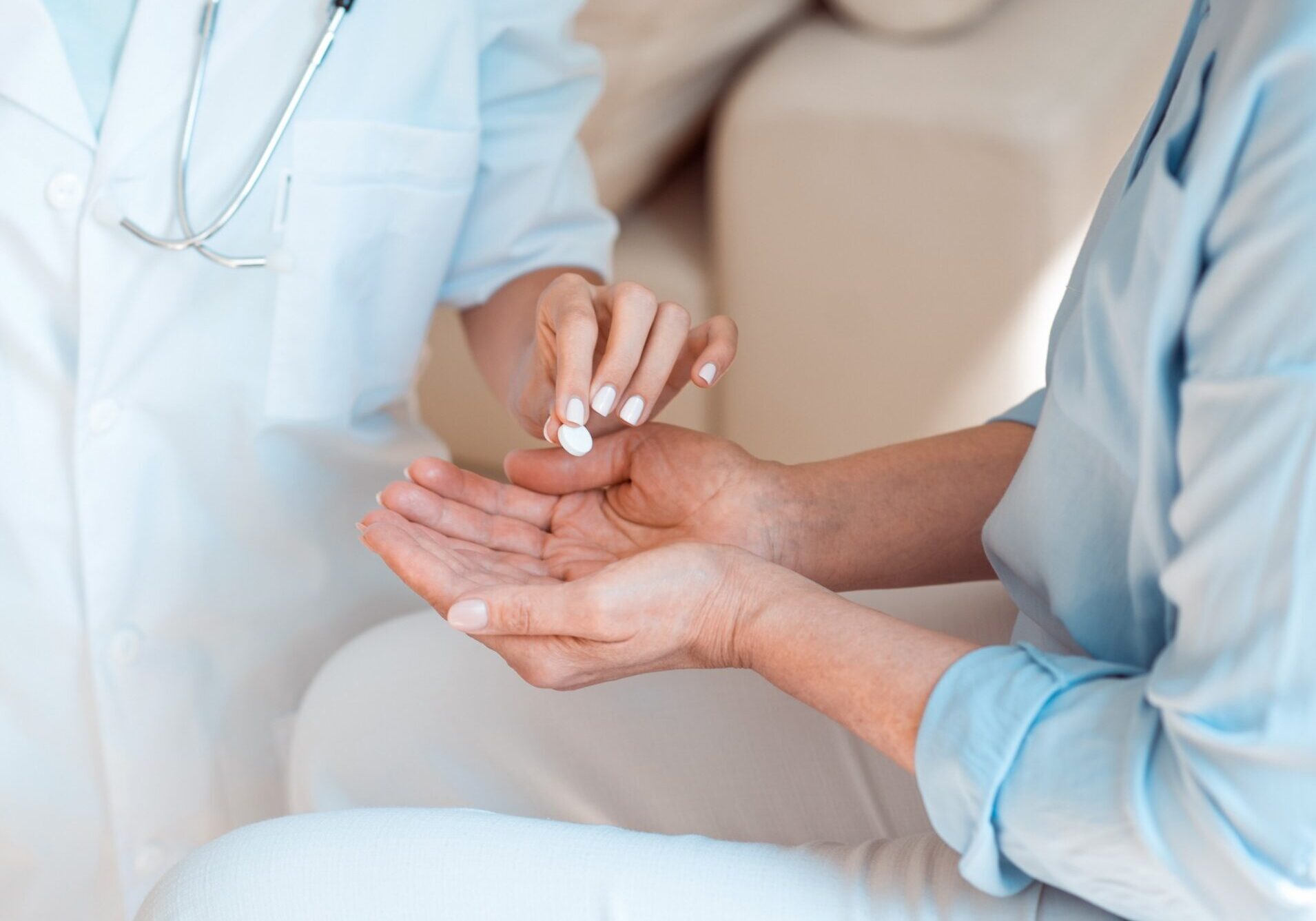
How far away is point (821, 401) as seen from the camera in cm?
141

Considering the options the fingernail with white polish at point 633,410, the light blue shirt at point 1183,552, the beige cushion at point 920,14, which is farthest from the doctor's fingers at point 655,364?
the beige cushion at point 920,14

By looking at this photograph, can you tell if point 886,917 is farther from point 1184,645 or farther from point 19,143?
point 19,143

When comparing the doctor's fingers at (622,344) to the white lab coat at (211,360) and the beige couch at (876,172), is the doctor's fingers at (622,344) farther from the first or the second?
the beige couch at (876,172)

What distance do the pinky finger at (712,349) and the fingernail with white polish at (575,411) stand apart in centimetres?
7

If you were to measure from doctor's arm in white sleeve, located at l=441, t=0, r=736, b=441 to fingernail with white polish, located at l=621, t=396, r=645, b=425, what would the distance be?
52mm

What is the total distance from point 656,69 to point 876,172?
241mm

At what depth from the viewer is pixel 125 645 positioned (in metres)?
0.88

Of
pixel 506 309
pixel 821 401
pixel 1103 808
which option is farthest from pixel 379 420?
pixel 1103 808

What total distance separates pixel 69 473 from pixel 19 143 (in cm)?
21

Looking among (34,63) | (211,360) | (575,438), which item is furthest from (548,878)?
(34,63)

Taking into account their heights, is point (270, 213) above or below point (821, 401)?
above

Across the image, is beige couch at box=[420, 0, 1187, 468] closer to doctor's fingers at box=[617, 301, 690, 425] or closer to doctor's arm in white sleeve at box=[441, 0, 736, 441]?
doctor's arm in white sleeve at box=[441, 0, 736, 441]

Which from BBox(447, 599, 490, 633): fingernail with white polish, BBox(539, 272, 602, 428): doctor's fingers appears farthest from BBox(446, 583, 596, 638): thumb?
BBox(539, 272, 602, 428): doctor's fingers

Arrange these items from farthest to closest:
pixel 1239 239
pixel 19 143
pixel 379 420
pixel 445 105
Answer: pixel 379 420 → pixel 445 105 → pixel 19 143 → pixel 1239 239
